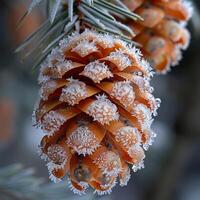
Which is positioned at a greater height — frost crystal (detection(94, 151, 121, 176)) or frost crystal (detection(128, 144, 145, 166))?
frost crystal (detection(128, 144, 145, 166))

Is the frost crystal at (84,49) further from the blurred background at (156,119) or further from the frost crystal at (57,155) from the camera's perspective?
the blurred background at (156,119)

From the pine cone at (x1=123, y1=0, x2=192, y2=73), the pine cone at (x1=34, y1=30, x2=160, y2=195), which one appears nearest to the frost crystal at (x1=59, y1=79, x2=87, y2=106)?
the pine cone at (x1=34, y1=30, x2=160, y2=195)

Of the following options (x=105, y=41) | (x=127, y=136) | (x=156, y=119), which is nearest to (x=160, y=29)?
(x=105, y=41)

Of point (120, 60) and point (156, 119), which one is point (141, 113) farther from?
point (156, 119)

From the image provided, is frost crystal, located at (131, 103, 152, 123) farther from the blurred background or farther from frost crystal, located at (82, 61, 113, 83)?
the blurred background

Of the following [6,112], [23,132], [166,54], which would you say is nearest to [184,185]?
[23,132]

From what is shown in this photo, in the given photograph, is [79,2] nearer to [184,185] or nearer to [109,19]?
[109,19]

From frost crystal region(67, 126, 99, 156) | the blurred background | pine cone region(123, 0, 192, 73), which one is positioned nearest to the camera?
frost crystal region(67, 126, 99, 156)
